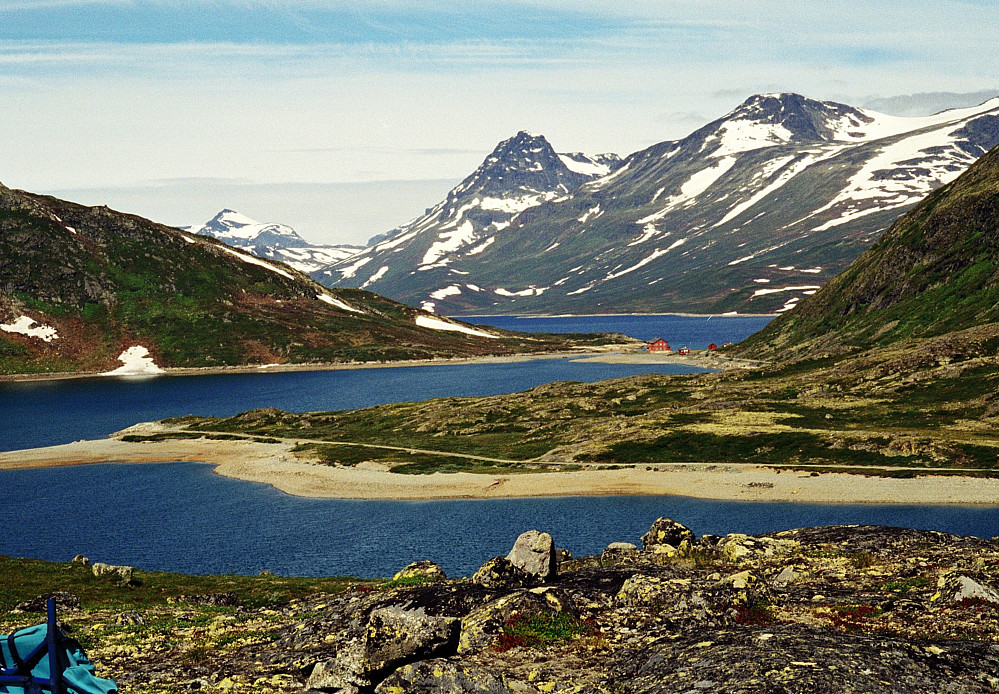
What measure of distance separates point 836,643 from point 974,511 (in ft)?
248

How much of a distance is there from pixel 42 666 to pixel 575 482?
10350 cm

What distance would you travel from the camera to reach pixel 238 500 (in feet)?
363

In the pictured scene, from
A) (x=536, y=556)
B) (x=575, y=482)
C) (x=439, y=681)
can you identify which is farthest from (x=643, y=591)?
(x=575, y=482)

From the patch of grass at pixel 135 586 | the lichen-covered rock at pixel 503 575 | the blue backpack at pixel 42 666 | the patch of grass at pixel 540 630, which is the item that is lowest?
the patch of grass at pixel 135 586

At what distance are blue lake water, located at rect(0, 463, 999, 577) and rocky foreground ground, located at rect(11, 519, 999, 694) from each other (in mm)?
40753

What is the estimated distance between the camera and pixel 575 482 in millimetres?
109625

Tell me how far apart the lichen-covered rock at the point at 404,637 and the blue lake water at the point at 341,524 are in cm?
4860

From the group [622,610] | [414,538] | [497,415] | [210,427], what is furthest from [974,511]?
[210,427]

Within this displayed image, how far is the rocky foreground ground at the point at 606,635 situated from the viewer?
66.7 feet

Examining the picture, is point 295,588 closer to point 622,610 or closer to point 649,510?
point 622,610

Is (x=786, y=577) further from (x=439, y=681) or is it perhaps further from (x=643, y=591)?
(x=439, y=681)

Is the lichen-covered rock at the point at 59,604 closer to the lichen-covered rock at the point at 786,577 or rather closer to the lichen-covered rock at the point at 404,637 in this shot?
the lichen-covered rock at the point at 404,637

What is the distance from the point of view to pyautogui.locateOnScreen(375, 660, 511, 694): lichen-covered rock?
21.1 m

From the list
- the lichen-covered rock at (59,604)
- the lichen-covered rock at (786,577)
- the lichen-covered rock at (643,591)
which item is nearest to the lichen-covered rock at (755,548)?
the lichen-covered rock at (786,577)
